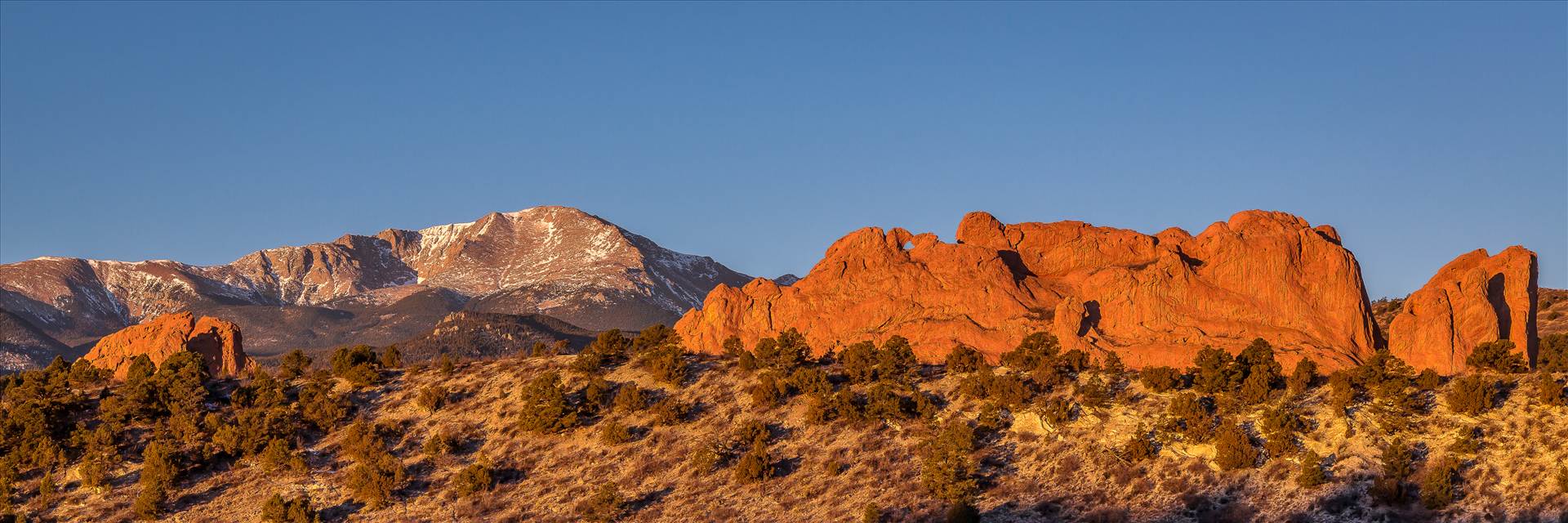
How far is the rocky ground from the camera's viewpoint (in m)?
66.1

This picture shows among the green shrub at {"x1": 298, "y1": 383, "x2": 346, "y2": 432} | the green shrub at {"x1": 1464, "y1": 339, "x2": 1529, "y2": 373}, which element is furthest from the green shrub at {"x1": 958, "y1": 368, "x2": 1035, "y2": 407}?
the green shrub at {"x1": 298, "y1": 383, "x2": 346, "y2": 432}

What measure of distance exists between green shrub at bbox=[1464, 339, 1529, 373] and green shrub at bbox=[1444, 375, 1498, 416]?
2543mm

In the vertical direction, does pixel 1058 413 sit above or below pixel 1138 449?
above

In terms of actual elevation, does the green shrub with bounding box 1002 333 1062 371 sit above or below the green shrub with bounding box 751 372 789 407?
above

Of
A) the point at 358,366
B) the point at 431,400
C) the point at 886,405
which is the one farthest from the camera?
the point at 358,366

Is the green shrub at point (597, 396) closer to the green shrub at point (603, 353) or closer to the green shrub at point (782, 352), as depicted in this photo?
the green shrub at point (603, 353)

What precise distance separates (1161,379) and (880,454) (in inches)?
579

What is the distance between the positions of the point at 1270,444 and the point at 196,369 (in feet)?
180

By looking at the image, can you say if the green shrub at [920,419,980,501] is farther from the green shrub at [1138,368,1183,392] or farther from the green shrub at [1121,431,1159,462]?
the green shrub at [1138,368,1183,392]

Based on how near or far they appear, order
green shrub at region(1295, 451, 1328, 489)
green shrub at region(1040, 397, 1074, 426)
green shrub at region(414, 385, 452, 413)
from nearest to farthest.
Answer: green shrub at region(1295, 451, 1328, 489)
green shrub at region(1040, 397, 1074, 426)
green shrub at region(414, 385, 452, 413)

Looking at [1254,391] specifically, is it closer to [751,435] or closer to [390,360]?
[751,435]

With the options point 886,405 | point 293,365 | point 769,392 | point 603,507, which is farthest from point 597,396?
point 293,365

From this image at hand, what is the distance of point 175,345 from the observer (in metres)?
91.5

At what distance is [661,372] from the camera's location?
8300 centimetres
